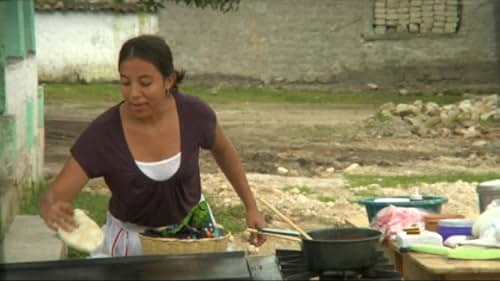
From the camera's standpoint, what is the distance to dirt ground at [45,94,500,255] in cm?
1055

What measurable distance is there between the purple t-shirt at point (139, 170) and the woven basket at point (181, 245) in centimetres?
18

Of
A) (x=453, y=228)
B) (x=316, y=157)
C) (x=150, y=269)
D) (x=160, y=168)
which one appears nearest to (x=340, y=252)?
(x=150, y=269)

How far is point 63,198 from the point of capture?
13.6ft

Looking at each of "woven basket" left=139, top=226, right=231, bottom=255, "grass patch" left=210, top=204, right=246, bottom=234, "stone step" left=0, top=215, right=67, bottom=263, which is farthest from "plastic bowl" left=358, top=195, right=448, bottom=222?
"grass patch" left=210, top=204, right=246, bottom=234

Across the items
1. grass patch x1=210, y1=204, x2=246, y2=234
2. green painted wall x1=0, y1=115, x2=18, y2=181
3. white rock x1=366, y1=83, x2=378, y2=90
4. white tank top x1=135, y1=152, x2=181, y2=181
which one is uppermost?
white tank top x1=135, y1=152, x2=181, y2=181

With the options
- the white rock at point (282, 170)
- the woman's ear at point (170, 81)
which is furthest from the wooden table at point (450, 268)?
the white rock at point (282, 170)

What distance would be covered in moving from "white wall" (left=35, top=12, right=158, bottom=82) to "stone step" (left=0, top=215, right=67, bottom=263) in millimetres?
17569

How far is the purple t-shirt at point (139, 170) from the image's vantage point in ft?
13.9

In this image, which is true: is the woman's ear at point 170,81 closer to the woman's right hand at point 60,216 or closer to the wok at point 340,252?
the woman's right hand at point 60,216

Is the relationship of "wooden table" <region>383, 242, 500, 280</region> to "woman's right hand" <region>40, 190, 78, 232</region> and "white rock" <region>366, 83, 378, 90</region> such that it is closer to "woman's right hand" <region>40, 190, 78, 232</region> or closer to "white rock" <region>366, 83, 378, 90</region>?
"woman's right hand" <region>40, 190, 78, 232</region>

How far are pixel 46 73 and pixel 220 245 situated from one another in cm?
2189

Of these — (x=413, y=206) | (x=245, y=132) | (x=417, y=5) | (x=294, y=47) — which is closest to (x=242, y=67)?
(x=294, y=47)

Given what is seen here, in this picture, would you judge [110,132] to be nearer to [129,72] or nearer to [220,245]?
[129,72]

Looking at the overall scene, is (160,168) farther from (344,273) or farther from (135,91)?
(344,273)
